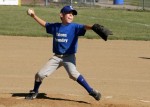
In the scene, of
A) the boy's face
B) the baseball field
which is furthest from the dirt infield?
the boy's face

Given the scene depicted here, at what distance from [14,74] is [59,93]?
7.80 feet

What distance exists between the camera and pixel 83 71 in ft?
40.2

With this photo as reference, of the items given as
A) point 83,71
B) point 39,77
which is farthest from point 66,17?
point 83,71

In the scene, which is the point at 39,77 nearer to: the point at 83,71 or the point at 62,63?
the point at 62,63

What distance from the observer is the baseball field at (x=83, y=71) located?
8789 mm

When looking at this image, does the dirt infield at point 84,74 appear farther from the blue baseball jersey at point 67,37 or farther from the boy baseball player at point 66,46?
the blue baseball jersey at point 67,37

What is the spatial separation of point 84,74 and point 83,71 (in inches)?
17.4

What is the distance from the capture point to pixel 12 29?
22562 mm

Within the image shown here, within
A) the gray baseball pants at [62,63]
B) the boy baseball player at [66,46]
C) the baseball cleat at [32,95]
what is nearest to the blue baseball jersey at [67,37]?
the boy baseball player at [66,46]

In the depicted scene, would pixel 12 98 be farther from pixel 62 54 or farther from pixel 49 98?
pixel 62 54

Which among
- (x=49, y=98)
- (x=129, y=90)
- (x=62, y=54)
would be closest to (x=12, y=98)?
(x=49, y=98)

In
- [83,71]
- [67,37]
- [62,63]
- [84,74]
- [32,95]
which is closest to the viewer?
[67,37]

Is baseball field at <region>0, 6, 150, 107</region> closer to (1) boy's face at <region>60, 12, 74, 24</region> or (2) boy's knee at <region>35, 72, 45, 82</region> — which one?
(2) boy's knee at <region>35, 72, 45, 82</region>

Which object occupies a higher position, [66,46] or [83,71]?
[66,46]
